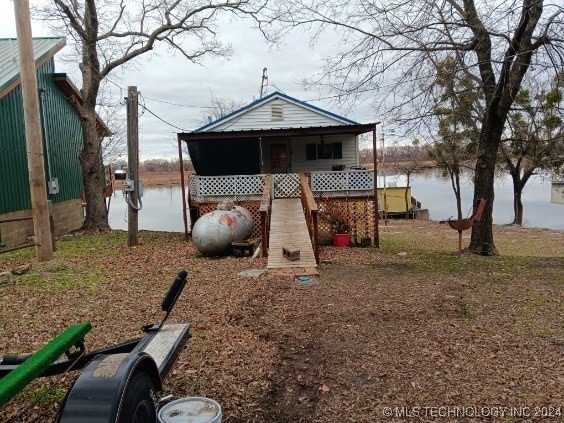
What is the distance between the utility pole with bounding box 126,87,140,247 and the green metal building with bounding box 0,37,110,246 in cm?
279

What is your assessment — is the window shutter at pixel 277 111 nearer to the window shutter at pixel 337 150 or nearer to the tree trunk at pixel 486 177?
the window shutter at pixel 337 150

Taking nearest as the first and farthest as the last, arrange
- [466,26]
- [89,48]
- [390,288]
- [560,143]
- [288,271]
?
[390,288] → [288,271] → [466,26] → [89,48] → [560,143]

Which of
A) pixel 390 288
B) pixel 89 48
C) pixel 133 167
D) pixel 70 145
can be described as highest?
pixel 89 48

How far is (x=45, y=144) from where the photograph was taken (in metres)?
17.7

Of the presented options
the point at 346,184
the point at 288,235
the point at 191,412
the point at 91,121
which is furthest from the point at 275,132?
the point at 191,412

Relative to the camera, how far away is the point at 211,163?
2114 centimetres

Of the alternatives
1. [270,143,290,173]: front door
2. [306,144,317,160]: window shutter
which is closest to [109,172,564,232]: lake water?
[270,143,290,173]: front door

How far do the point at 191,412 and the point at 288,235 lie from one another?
8.78 meters

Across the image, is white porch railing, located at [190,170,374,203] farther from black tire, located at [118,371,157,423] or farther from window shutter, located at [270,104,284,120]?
black tire, located at [118,371,157,423]

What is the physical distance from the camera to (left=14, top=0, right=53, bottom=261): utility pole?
324 inches

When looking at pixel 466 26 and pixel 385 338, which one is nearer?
pixel 385 338

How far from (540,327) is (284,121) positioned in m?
15.6

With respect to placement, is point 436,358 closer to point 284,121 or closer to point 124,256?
point 124,256

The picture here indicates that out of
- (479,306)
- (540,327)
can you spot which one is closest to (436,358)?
(540,327)
